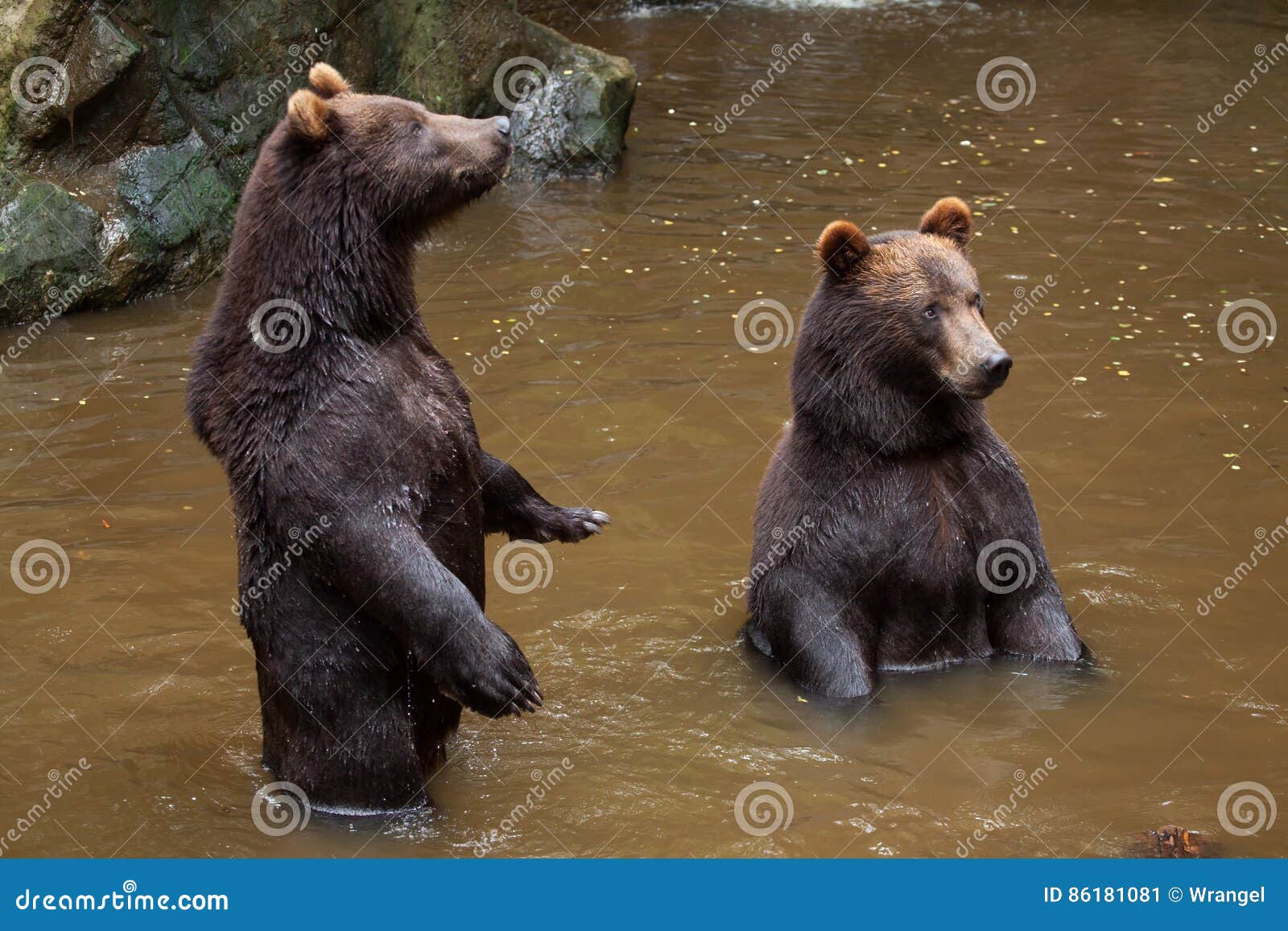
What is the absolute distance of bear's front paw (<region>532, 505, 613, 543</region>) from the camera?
7500 mm

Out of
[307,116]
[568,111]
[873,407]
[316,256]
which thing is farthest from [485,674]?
[568,111]

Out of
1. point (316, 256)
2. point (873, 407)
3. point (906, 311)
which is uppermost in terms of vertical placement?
point (906, 311)

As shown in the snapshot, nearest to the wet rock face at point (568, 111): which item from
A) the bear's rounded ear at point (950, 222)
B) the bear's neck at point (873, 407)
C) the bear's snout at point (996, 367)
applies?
the bear's rounded ear at point (950, 222)

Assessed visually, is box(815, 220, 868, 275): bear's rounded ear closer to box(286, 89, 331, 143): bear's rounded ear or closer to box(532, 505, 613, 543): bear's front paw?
box(532, 505, 613, 543): bear's front paw

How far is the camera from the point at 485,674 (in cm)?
626

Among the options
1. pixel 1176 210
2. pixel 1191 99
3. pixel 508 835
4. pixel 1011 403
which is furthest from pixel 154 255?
pixel 1191 99

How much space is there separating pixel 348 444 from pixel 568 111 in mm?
10851

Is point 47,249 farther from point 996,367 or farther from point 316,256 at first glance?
point 996,367

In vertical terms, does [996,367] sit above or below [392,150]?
above

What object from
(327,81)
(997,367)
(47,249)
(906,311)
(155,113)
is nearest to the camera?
(327,81)

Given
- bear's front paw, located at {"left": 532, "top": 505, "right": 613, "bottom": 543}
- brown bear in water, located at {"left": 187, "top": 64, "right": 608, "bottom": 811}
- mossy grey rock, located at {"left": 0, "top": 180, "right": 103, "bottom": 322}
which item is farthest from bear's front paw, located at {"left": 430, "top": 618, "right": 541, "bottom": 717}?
mossy grey rock, located at {"left": 0, "top": 180, "right": 103, "bottom": 322}

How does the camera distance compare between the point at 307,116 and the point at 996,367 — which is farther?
the point at 996,367

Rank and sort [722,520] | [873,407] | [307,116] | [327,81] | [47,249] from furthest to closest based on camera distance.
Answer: [47,249] < [722,520] < [873,407] < [327,81] < [307,116]

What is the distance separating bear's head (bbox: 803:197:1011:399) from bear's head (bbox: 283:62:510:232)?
72.3 inches
